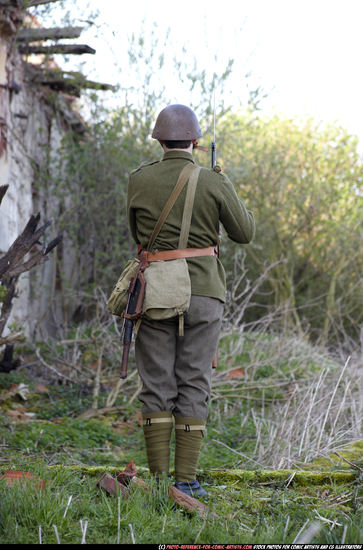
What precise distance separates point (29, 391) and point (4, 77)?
10.9ft

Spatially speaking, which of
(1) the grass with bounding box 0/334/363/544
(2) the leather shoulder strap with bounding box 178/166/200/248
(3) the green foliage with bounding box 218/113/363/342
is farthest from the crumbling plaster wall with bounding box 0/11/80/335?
(2) the leather shoulder strap with bounding box 178/166/200/248

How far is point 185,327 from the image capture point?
3.49 meters

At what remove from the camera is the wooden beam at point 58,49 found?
776 centimetres

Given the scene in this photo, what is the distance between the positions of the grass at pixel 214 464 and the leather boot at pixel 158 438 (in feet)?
0.37

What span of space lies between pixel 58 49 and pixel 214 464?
17.1 feet

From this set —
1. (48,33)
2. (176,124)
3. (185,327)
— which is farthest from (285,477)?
(48,33)

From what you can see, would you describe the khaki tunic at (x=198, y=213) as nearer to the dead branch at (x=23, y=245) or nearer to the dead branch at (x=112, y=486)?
the dead branch at (x=23, y=245)

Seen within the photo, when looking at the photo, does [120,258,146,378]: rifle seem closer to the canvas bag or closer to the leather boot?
the canvas bag

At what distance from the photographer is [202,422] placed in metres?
3.46

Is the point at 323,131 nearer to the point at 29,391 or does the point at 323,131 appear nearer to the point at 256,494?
the point at 29,391

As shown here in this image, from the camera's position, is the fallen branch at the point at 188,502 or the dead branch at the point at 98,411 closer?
the fallen branch at the point at 188,502

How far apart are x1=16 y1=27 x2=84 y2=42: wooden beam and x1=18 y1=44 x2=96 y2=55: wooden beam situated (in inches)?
9.2

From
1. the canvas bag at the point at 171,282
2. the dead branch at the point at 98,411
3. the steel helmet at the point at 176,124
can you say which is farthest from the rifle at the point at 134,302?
the dead branch at the point at 98,411

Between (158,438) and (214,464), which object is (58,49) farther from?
(158,438)
